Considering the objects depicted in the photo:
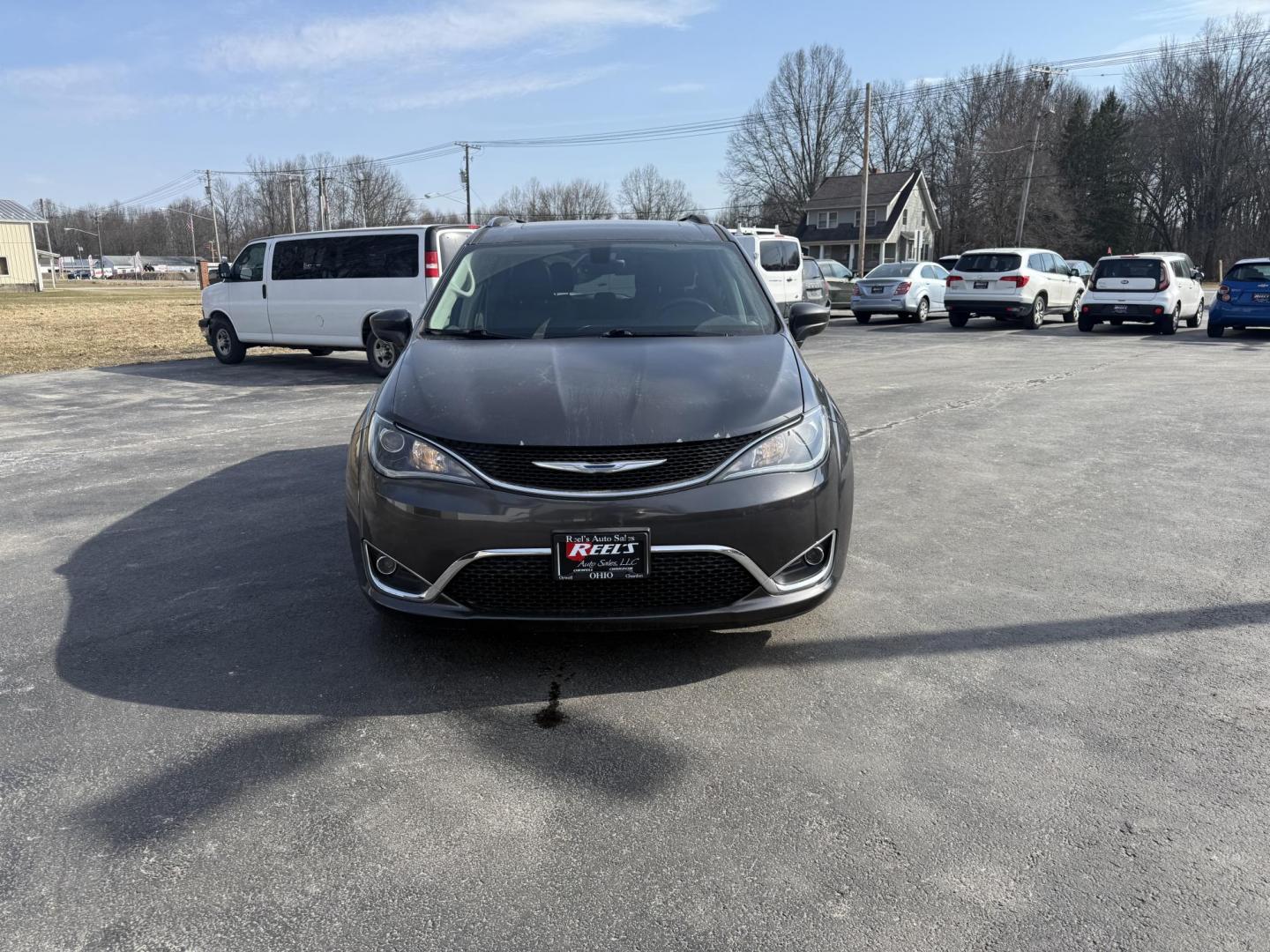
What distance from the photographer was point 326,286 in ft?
43.5

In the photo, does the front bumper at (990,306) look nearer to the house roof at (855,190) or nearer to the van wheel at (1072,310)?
the van wheel at (1072,310)

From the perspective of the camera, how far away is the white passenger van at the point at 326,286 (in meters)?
12.5

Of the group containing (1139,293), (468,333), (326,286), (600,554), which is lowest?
(600,554)

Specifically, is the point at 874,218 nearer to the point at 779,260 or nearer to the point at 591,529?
the point at 779,260

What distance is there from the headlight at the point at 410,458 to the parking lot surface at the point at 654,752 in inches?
31.2

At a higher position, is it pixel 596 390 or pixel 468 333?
pixel 468 333

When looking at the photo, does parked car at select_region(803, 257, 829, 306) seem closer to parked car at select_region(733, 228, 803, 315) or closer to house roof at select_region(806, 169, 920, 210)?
parked car at select_region(733, 228, 803, 315)

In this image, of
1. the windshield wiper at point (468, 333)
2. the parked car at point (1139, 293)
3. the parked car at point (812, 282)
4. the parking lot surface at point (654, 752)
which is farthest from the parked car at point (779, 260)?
the windshield wiper at point (468, 333)

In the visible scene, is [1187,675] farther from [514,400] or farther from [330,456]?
[330,456]

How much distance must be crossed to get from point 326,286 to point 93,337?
460 inches

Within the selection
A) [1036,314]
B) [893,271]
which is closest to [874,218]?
[893,271]

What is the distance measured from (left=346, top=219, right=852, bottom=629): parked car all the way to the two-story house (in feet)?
205

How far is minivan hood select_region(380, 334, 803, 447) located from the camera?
3242 mm

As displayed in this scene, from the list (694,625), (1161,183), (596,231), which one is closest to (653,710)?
(694,625)
